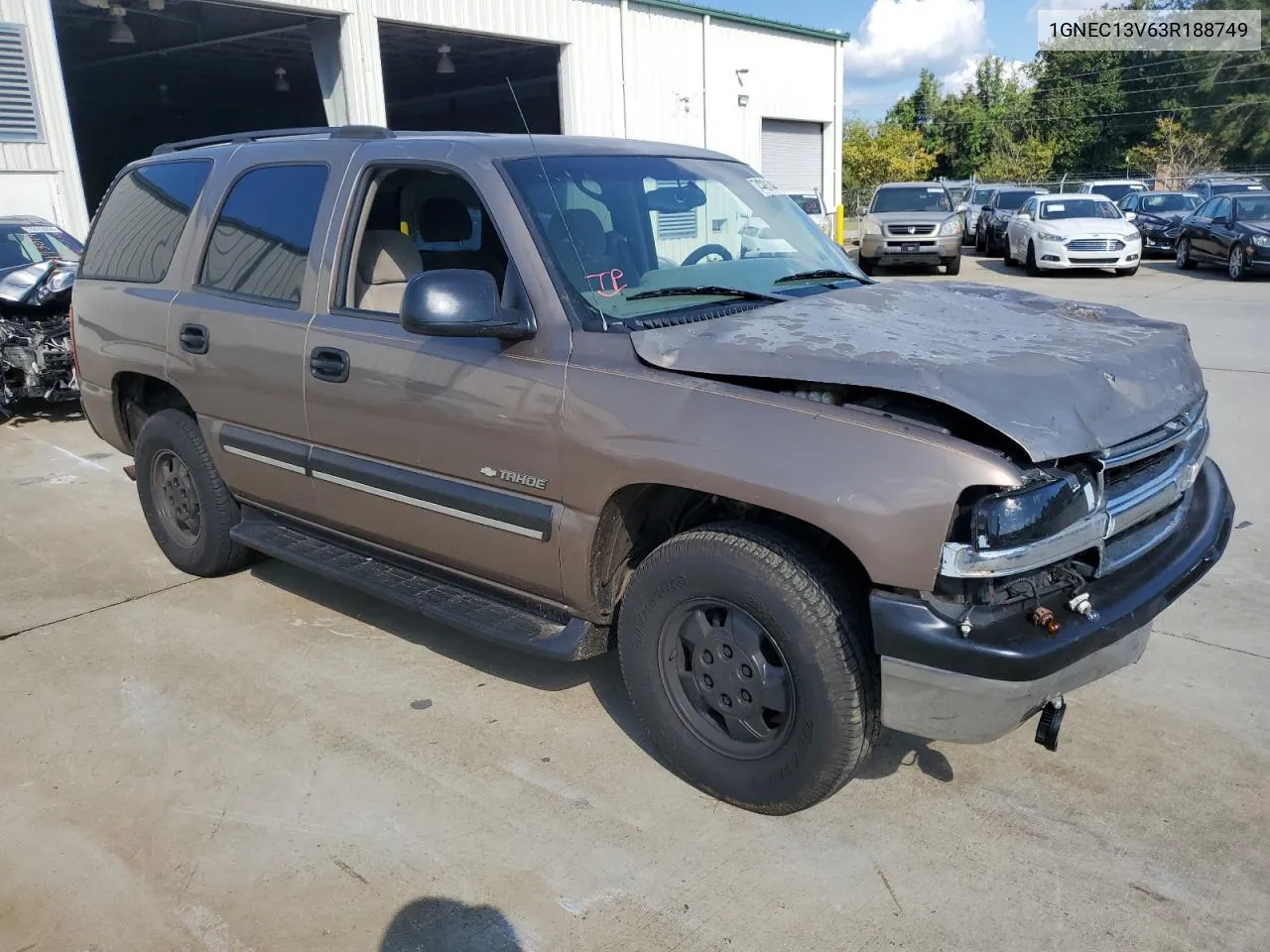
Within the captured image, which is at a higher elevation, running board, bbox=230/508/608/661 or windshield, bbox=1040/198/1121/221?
windshield, bbox=1040/198/1121/221

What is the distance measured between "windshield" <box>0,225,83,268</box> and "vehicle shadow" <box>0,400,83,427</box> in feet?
4.33

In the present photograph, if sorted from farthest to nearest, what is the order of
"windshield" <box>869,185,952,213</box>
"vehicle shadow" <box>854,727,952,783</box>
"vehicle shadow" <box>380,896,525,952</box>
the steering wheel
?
"windshield" <box>869,185,952,213</box>
the steering wheel
"vehicle shadow" <box>854,727,952,783</box>
"vehicle shadow" <box>380,896,525,952</box>

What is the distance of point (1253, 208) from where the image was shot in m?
18.0

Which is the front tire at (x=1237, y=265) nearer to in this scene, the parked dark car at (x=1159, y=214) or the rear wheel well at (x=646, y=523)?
the parked dark car at (x=1159, y=214)

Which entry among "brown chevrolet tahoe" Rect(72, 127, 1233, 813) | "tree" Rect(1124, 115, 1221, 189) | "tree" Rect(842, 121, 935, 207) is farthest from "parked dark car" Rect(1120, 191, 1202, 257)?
"tree" Rect(1124, 115, 1221, 189)

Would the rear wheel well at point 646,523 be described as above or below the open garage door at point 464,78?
below

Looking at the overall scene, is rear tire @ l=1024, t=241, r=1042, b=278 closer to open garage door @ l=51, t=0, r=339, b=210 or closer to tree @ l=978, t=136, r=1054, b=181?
open garage door @ l=51, t=0, r=339, b=210

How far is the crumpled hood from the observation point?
2637 mm

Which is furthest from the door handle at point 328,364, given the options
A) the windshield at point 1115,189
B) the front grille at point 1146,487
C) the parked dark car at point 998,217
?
the windshield at point 1115,189

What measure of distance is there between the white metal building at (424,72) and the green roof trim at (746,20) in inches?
1.6

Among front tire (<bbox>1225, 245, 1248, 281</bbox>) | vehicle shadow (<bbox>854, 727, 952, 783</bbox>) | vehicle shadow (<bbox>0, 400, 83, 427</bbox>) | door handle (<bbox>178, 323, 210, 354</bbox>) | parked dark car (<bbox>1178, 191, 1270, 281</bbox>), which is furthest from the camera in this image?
front tire (<bbox>1225, 245, 1248, 281</bbox>)

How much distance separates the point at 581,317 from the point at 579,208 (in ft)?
1.73

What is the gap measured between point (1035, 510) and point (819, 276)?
167cm

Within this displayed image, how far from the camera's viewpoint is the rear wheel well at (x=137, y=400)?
518 centimetres
